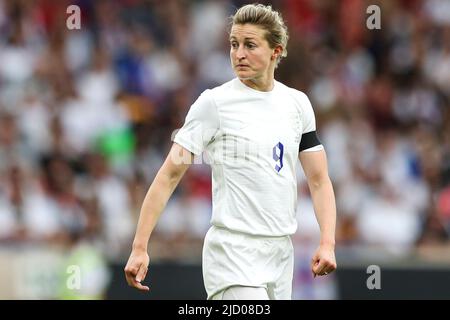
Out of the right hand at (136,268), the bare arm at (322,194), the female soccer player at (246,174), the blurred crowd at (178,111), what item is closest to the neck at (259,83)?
the female soccer player at (246,174)

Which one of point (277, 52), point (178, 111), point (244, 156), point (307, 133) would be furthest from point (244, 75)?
point (178, 111)

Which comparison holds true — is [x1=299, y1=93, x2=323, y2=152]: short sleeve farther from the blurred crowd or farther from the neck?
the blurred crowd

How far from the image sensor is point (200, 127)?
624 cm

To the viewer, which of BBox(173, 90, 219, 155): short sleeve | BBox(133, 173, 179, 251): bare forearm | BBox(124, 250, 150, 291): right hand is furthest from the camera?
BBox(173, 90, 219, 155): short sleeve

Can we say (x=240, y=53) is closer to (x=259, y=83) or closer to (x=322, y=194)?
(x=259, y=83)

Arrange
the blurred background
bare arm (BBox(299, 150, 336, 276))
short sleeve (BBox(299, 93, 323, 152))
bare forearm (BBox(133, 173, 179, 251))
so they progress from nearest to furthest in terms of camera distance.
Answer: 1. bare forearm (BBox(133, 173, 179, 251))
2. bare arm (BBox(299, 150, 336, 276))
3. short sleeve (BBox(299, 93, 323, 152))
4. the blurred background

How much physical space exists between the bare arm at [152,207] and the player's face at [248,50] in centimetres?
52

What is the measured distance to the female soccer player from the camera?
20.4ft

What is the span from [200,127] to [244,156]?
0.90ft

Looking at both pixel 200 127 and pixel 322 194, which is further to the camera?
pixel 322 194

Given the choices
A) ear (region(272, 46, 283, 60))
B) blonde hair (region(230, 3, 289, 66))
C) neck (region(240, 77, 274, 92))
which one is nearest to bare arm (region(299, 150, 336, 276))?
neck (region(240, 77, 274, 92))

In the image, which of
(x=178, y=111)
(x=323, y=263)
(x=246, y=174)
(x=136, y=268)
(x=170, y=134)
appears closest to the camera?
(x=136, y=268)

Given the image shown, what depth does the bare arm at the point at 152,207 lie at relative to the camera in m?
5.99

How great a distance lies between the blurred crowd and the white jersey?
5179mm
